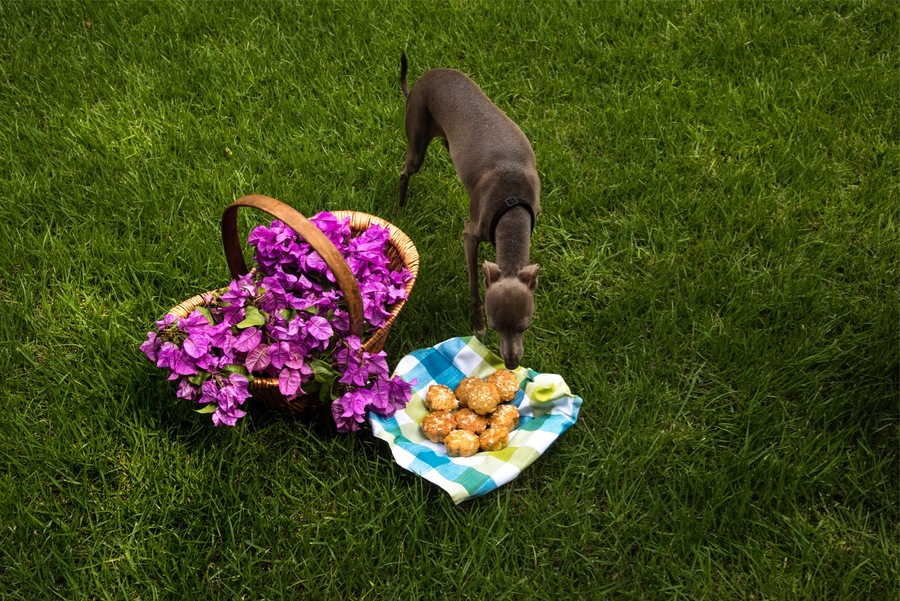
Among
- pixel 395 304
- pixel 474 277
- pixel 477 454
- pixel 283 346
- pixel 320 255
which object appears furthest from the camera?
pixel 474 277

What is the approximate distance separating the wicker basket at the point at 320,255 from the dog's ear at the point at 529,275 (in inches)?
18.9

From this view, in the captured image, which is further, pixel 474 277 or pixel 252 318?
pixel 474 277

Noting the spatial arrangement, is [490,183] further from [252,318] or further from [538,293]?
[252,318]

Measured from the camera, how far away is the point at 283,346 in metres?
2.55

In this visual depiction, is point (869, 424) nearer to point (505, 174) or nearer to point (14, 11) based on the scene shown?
point (505, 174)

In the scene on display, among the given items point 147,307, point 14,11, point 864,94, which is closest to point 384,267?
point 147,307

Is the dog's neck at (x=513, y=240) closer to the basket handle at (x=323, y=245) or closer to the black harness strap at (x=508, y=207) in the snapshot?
the black harness strap at (x=508, y=207)

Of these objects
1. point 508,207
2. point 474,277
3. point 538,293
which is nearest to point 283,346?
point 474,277

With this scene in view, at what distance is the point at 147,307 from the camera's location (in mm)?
3252

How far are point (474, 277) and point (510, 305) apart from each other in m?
0.44

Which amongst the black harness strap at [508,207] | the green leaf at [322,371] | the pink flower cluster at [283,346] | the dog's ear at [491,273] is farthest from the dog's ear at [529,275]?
the green leaf at [322,371]

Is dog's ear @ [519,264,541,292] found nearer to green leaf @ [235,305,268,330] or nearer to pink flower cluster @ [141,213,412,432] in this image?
pink flower cluster @ [141,213,412,432]

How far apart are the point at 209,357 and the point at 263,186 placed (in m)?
1.50

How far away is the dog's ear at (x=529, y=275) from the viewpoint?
2.79m
